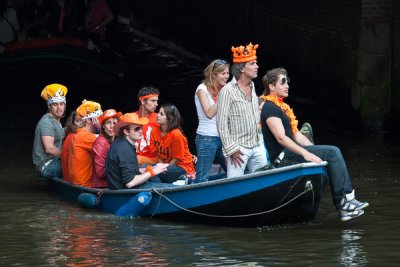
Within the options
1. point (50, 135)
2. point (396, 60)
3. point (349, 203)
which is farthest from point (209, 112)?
point (396, 60)

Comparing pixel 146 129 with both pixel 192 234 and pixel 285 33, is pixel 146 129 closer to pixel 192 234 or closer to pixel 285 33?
pixel 192 234

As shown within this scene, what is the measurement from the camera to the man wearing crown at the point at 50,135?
614 inches

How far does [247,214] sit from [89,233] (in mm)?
1661

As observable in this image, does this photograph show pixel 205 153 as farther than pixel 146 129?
No

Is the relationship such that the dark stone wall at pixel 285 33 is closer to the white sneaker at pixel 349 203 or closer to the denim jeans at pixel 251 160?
the denim jeans at pixel 251 160

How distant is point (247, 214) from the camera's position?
13.3 m

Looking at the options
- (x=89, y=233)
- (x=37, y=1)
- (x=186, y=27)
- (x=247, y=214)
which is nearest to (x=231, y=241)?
(x=247, y=214)

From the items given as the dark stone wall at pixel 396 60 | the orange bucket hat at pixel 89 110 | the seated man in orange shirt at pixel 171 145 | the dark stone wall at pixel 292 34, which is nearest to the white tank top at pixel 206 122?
the seated man in orange shirt at pixel 171 145

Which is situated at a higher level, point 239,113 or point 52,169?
point 239,113

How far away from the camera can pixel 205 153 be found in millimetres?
13844

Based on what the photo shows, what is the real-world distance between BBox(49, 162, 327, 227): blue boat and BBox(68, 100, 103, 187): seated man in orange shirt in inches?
27.7

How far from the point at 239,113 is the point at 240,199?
88 centimetres

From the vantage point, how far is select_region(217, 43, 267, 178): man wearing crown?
13.1 meters

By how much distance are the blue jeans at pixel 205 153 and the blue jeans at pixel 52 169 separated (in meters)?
2.54
